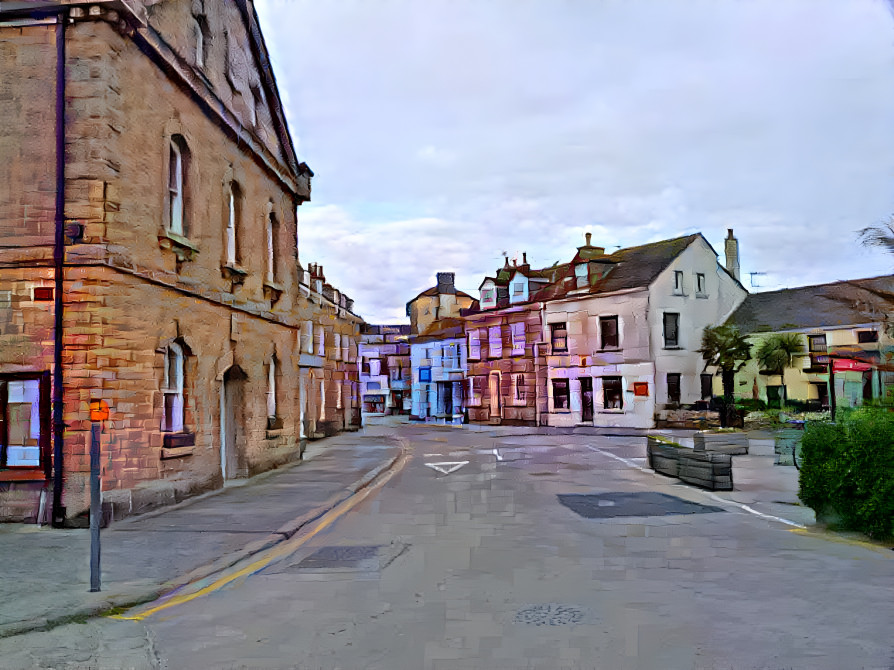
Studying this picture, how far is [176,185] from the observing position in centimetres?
1471

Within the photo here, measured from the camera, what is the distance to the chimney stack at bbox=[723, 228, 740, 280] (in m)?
53.2

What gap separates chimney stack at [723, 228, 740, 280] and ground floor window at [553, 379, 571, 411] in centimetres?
1450

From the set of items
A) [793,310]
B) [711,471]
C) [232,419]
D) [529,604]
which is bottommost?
[529,604]

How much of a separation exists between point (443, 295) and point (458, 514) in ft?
199

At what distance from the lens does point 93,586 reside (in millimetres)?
7602

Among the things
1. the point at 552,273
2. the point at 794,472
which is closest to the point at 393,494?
the point at 794,472

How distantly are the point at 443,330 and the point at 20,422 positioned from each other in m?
53.7

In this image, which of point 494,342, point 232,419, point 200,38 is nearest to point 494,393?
point 494,342

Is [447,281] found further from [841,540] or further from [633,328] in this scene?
[841,540]

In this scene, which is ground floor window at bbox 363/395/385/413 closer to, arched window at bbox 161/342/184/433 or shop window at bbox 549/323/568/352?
shop window at bbox 549/323/568/352

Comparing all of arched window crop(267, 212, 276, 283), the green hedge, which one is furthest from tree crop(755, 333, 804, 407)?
the green hedge

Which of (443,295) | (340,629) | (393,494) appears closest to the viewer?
(340,629)

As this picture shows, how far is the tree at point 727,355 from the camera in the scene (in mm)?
39219

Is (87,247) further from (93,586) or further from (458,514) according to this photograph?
(458,514)
